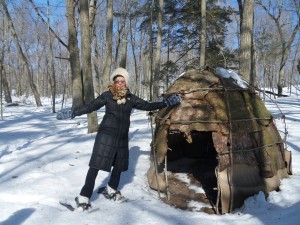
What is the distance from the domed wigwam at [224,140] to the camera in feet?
14.0

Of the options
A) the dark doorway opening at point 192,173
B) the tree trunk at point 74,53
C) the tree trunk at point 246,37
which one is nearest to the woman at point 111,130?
the dark doorway opening at point 192,173

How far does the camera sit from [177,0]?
13391mm

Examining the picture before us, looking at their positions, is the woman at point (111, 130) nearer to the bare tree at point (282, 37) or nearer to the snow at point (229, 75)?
the snow at point (229, 75)

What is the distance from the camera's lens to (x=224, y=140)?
4324 mm

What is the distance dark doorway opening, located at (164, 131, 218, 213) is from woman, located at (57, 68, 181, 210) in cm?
107

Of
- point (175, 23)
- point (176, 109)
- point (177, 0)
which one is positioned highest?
point (177, 0)

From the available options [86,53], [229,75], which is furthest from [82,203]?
[86,53]

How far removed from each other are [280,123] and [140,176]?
17.0 feet

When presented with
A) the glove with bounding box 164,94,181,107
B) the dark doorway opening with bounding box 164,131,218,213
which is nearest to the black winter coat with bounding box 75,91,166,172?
the glove with bounding box 164,94,181,107

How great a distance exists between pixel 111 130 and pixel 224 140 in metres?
1.55

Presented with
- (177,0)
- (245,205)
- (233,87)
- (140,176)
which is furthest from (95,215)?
(177,0)

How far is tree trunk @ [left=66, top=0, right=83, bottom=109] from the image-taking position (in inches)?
323

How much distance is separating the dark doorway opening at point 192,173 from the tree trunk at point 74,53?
3.19 metres

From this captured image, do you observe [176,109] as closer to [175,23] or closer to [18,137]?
[18,137]
